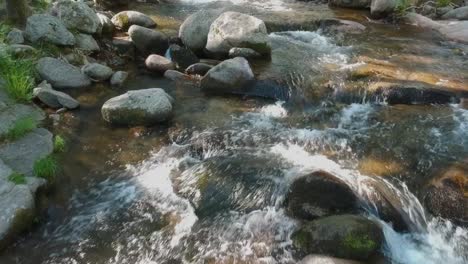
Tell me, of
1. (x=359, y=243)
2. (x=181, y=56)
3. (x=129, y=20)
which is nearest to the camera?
(x=359, y=243)

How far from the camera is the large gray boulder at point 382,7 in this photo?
13125 millimetres

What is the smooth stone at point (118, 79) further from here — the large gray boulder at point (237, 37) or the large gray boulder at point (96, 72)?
the large gray boulder at point (237, 37)

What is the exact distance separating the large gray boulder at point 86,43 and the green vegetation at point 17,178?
17.3 ft

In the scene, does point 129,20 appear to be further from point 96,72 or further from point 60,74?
point 60,74

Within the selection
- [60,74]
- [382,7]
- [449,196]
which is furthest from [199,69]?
[382,7]

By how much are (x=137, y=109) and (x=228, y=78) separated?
80.2 inches

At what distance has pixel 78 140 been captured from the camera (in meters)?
7.20

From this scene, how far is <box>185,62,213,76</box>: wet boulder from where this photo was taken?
967 centimetres

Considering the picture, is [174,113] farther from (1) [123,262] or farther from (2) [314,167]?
(1) [123,262]

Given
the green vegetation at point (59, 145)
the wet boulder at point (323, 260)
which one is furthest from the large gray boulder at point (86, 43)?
the wet boulder at point (323, 260)

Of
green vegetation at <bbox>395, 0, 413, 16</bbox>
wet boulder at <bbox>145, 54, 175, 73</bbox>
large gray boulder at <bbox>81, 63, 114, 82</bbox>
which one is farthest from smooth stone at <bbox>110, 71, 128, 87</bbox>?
green vegetation at <bbox>395, 0, 413, 16</bbox>

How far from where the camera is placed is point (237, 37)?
990 centimetres

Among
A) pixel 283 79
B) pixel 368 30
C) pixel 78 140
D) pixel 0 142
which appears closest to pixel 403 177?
pixel 283 79

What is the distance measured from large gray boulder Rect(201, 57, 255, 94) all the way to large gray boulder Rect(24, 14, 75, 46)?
348 centimetres
